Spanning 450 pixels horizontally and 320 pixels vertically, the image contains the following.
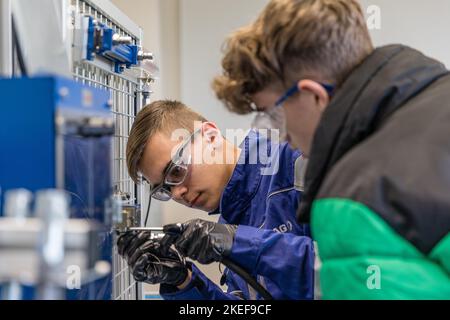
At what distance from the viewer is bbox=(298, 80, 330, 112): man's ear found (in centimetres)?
83

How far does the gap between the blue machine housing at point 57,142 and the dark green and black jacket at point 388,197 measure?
1.05 ft

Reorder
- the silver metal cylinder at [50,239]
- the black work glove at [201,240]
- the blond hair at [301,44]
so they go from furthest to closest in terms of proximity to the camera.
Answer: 1. the black work glove at [201,240]
2. the blond hair at [301,44]
3. the silver metal cylinder at [50,239]

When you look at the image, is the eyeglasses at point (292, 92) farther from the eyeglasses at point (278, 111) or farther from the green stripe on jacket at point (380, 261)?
the green stripe on jacket at point (380, 261)

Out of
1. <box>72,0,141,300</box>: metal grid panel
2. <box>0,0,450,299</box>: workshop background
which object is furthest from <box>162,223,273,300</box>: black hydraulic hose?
<box>0,0,450,299</box>: workshop background

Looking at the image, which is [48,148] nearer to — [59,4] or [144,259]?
[59,4]

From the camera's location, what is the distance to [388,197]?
2.16 ft

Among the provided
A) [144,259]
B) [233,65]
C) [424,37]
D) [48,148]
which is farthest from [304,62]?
[424,37]

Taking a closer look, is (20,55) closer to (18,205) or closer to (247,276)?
(18,205)

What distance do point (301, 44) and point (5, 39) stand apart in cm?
55

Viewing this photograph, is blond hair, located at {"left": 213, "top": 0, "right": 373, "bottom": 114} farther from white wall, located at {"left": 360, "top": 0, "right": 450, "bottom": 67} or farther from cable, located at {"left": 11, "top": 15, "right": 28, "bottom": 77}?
white wall, located at {"left": 360, "top": 0, "right": 450, "bottom": 67}

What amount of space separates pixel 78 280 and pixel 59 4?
0.60 meters

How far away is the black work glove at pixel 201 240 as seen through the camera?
1194 millimetres

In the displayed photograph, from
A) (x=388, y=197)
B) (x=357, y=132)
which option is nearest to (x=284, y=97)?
(x=357, y=132)

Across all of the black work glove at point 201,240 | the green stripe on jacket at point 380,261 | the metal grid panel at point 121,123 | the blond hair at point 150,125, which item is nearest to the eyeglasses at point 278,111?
the green stripe on jacket at point 380,261
